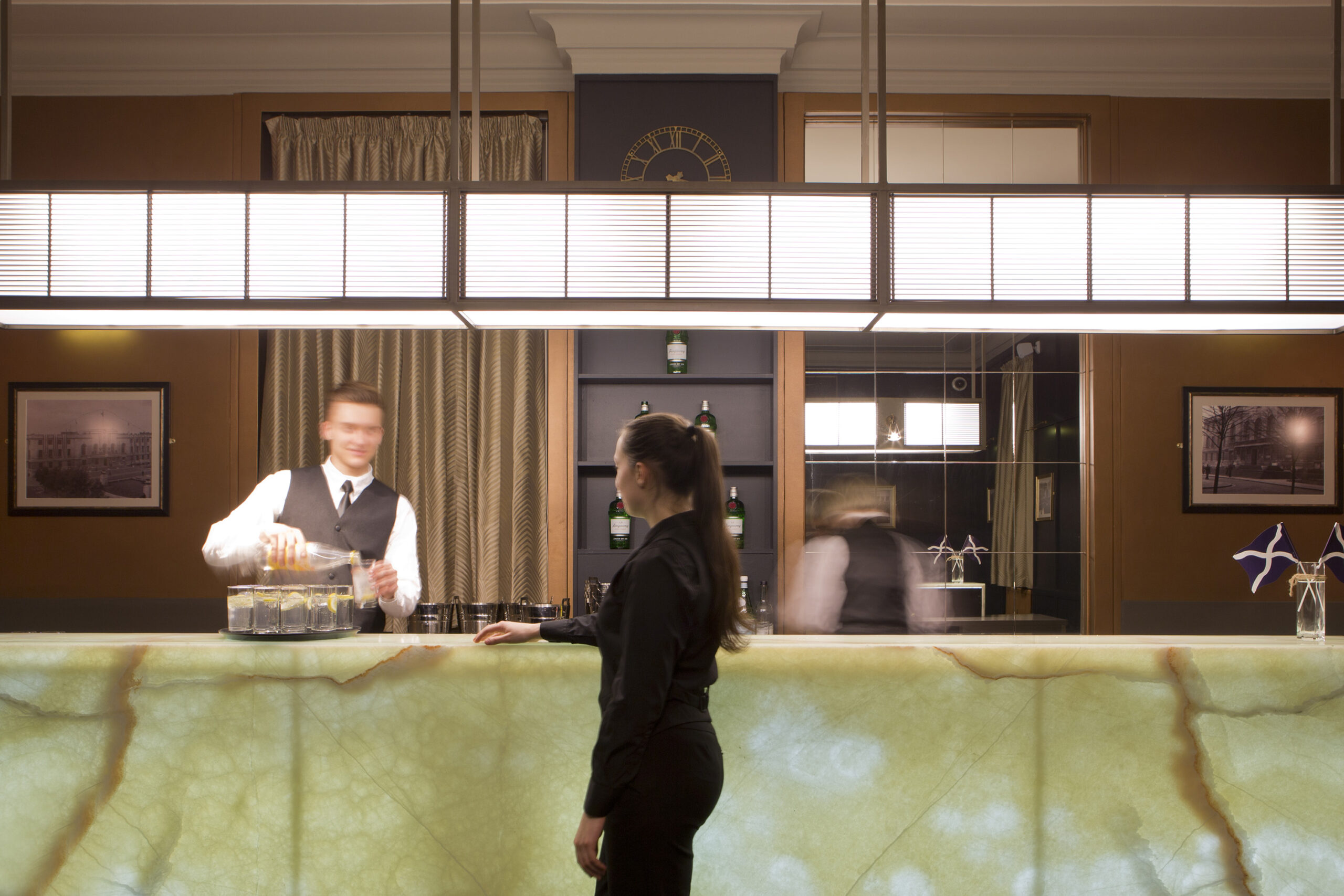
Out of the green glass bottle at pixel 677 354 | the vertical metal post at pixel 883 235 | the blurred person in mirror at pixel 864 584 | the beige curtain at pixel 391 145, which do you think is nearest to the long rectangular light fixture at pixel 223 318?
the vertical metal post at pixel 883 235

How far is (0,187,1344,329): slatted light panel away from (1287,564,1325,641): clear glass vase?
654 millimetres

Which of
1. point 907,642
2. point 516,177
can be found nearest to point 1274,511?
point 907,642

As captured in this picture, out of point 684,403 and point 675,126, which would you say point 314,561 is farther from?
point 675,126

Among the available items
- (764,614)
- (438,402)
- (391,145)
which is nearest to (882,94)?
(764,614)

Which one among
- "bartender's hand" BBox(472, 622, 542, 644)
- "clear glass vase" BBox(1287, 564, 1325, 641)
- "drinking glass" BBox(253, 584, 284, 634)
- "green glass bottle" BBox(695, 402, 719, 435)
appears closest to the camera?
"bartender's hand" BBox(472, 622, 542, 644)

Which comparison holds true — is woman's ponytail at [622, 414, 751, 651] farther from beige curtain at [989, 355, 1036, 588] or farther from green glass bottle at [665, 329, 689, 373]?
beige curtain at [989, 355, 1036, 588]

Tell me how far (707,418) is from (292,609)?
6.83 feet

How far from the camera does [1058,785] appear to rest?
84.6 inches

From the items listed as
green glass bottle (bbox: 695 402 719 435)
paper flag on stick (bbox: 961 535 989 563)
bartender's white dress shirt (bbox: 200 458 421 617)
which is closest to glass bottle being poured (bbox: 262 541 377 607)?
bartender's white dress shirt (bbox: 200 458 421 617)

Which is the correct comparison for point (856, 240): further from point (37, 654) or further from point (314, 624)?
point (37, 654)

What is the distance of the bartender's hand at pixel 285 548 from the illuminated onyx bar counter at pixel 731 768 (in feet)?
0.78

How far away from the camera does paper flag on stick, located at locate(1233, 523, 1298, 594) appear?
2334 millimetres

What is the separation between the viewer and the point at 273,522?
2.99 meters

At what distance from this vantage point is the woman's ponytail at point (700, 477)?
1590mm
